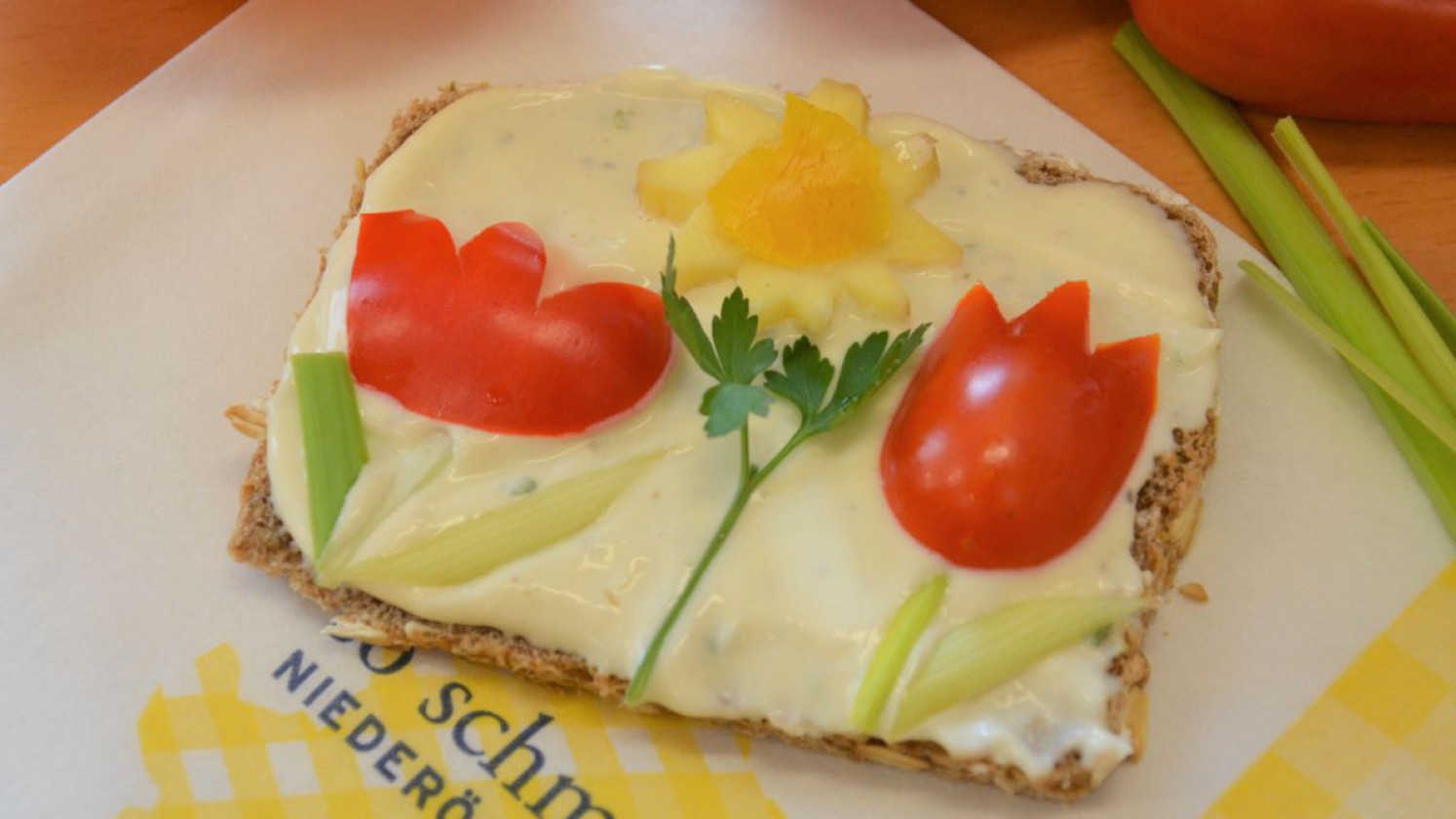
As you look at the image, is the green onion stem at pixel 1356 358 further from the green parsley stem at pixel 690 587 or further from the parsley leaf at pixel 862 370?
the green parsley stem at pixel 690 587

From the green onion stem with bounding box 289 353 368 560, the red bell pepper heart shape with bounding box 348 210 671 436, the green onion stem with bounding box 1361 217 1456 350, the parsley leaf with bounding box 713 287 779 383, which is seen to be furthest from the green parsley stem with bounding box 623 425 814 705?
the green onion stem with bounding box 1361 217 1456 350

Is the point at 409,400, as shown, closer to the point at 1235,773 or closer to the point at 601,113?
the point at 601,113

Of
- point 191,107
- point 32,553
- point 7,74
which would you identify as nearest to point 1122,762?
point 32,553

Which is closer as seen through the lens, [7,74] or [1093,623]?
[1093,623]

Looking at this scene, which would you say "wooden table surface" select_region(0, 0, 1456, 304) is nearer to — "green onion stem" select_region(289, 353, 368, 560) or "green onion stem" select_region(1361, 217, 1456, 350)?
"green onion stem" select_region(1361, 217, 1456, 350)

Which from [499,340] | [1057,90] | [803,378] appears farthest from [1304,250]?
[499,340]

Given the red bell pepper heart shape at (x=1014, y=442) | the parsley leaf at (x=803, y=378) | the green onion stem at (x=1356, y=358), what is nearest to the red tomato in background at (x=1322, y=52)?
the green onion stem at (x=1356, y=358)

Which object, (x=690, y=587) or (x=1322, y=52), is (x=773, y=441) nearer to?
(x=690, y=587)
